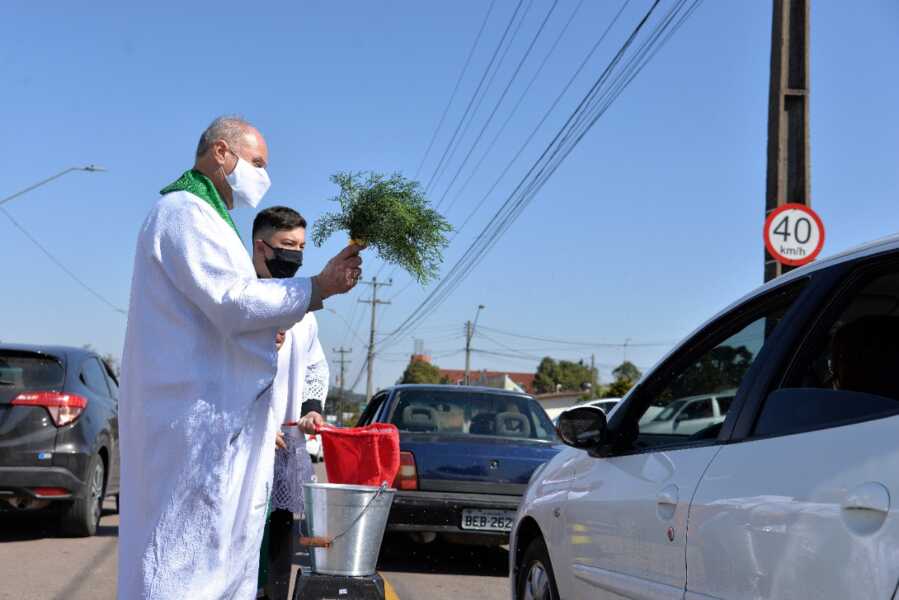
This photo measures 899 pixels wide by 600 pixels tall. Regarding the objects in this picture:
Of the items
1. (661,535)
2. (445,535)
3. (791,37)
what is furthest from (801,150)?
(661,535)

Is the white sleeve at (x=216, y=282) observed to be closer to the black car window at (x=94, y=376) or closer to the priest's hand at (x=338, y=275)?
the priest's hand at (x=338, y=275)

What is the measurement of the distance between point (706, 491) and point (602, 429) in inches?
43.5

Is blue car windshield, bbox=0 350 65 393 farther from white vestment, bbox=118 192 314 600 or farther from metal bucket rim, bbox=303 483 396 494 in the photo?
white vestment, bbox=118 192 314 600

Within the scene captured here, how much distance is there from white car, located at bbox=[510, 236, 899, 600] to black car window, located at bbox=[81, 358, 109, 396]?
6700 mm

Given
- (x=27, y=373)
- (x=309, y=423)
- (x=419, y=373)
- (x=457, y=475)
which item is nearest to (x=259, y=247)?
(x=309, y=423)

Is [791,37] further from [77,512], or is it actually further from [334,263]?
[334,263]

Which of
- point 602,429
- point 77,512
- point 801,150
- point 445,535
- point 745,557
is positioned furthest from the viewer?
point 801,150

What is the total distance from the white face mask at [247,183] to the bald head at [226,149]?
15 mm

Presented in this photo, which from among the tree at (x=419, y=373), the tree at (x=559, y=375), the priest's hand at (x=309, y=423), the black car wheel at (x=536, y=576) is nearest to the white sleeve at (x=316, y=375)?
the priest's hand at (x=309, y=423)

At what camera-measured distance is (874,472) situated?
96.5 inches

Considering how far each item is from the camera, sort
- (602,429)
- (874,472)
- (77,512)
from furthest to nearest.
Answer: (77,512), (602,429), (874,472)

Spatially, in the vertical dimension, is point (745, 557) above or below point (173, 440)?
below

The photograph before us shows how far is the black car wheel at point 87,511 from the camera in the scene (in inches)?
380

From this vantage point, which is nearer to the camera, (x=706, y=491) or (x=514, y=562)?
(x=706, y=491)
